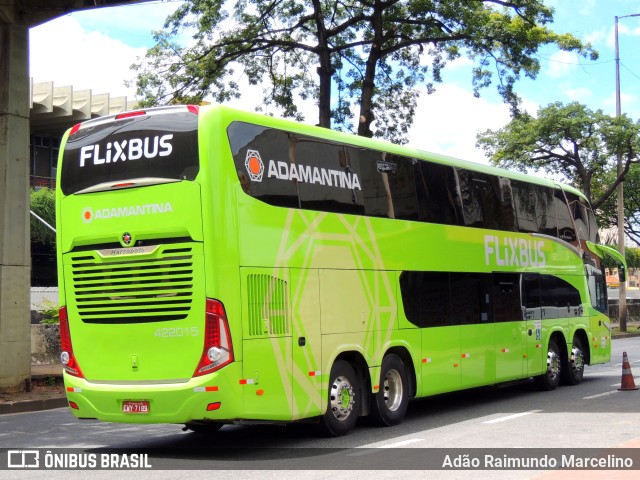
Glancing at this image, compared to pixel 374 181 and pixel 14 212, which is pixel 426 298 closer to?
pixel 374 181

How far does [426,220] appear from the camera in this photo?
14.0 meters

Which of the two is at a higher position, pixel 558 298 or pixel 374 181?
pixel 374 181

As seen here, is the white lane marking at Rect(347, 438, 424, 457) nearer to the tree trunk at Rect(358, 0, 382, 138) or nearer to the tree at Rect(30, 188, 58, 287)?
the tree trunk at Rect(358, 0, 382, 138)

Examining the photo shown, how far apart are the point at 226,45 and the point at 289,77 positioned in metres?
2.59

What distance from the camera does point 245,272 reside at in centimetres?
1032

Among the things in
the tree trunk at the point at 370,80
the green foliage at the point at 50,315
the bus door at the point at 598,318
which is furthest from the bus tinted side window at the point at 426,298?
the green foliage at the point at 50,315

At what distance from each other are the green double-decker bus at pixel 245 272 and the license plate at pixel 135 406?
3cm

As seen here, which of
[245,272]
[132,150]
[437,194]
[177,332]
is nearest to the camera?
[177,332]

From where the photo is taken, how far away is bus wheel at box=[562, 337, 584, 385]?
60.4 feet

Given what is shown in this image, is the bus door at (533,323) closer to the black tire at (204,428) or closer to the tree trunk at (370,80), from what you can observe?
the black tire at (204,428)

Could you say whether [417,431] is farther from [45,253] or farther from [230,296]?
[45,253]

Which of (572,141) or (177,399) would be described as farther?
(572,141)

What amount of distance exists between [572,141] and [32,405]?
3025 centimetres

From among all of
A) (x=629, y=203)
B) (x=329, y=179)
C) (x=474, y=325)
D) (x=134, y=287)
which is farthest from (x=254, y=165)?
(x=629, y=203)
